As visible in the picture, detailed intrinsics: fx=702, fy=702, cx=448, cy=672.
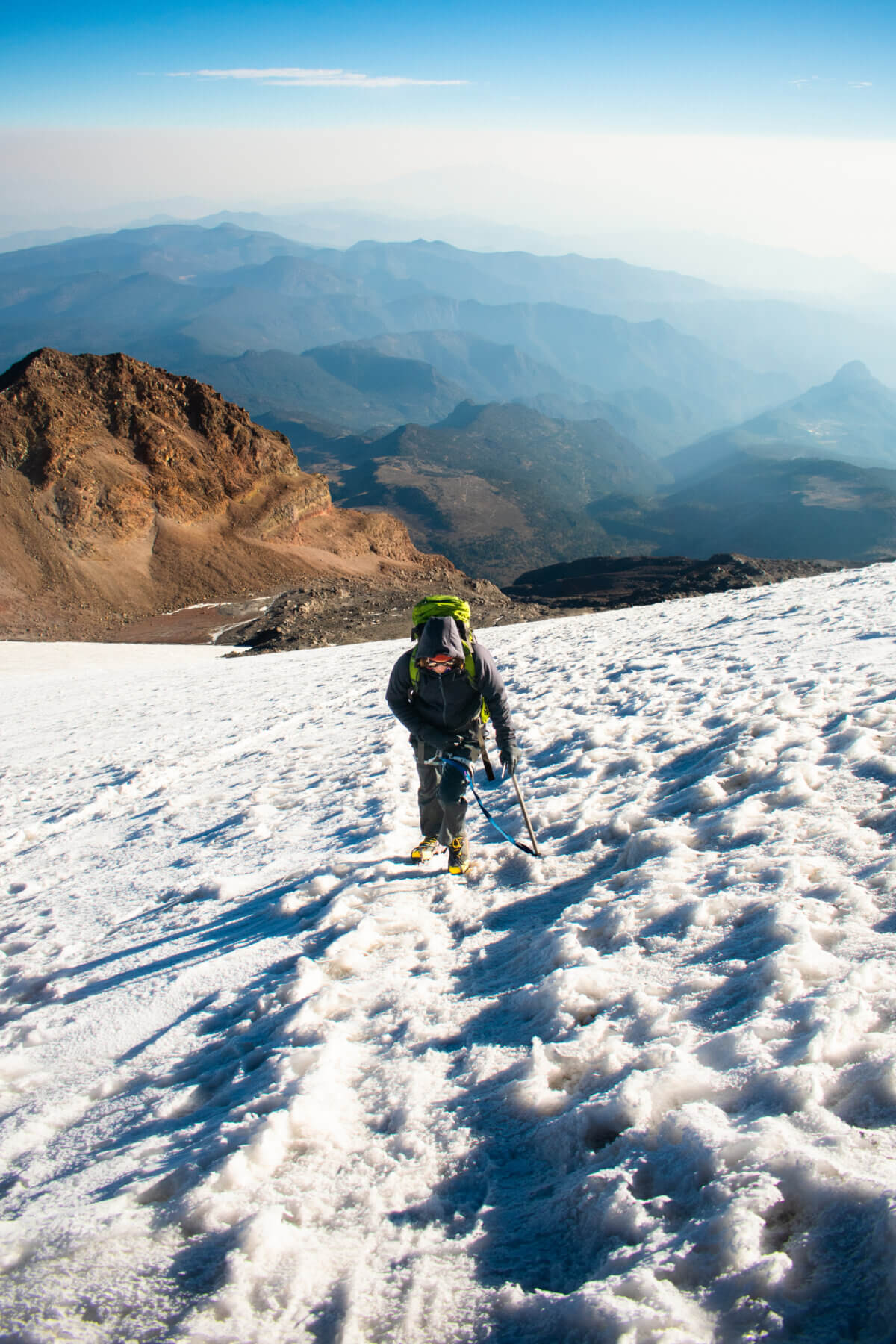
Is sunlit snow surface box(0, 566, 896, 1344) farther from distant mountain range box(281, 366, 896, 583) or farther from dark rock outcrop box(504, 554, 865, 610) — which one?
distant mountain range box(281, 366, 896, 583)

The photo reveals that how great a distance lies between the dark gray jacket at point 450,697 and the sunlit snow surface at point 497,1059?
1155 millimetres

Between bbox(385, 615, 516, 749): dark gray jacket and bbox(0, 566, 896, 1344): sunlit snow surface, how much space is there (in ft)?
3.79

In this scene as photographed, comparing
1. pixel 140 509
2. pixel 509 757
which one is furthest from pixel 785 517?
pixel 509 757

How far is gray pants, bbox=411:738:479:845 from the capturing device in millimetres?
5172

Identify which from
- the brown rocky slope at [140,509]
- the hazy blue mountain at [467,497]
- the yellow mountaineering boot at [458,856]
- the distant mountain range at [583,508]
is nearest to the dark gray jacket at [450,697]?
the yellow mountaineering boot at [458,856]

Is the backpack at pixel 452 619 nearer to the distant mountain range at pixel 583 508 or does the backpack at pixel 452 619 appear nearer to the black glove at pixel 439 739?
the black glove at pixel 439 739

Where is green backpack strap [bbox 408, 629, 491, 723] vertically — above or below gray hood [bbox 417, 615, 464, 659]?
below

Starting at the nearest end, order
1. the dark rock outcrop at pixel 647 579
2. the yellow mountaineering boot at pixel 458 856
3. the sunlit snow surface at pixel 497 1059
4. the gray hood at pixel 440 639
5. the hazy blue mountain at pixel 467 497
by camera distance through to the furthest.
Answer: the sunlit snow surface at pixel 497 1059
the gray hood at pixel 440 639
the yellow mountaineering boot at pixel 458 856
the dark rock outcrop at pixel 647 579
the hazy blue mountain at pixel 467 497

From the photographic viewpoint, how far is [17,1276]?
2.48 metres

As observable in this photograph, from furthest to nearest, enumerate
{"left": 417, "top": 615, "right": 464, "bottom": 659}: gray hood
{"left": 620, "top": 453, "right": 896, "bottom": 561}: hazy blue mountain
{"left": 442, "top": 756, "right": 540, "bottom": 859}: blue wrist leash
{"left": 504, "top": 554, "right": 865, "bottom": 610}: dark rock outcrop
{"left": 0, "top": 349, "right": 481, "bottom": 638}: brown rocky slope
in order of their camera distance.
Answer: {"left": 620, "top": 453, "right": 896, "bottom": 561}: hazy blue mountain, {"left": 0, "top": 349, "right": 481, "bottom": 638}: brown rocky slope, {"left": 504, "top": 554, "right": 865, "bottom": 610}: dark rock outcrop, {"left": 442, "top": 756, "right": 540, "bottom": 859}: blue wrist leash, {"left": 417, "top": 615, "right": 464, "bottom": 659}: gray hood

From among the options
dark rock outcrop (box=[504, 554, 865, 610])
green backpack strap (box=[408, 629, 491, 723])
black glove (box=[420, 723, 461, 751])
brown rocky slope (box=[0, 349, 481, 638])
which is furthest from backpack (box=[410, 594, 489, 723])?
brown rocky slope (box=[0, 349, 481, 638])

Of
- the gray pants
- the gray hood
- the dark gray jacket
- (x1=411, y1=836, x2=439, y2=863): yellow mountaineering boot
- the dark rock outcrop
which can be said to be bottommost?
the dark rock outcrop

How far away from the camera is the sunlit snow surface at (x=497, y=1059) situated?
2.18 meters

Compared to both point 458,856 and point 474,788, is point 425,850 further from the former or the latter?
point 474,788
